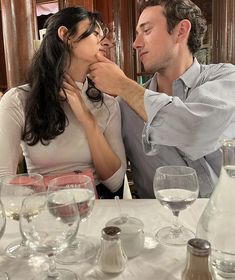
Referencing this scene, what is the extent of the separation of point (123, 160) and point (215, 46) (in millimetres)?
1537

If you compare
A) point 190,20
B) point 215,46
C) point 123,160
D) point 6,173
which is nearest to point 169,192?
point 123,160

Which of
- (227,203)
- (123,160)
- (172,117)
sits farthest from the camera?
(123,160)

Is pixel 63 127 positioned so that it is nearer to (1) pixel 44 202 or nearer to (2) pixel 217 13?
(1) pixel 44 202

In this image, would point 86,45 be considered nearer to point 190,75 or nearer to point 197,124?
point 190,75

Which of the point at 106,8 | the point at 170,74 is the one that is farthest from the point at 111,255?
the point at 106,8

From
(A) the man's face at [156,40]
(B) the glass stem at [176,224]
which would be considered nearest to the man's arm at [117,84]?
(A) the man's face at [156,40]

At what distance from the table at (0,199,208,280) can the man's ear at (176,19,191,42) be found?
924mm

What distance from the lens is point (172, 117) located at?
1177 mm

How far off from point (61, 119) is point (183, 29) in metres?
0.74

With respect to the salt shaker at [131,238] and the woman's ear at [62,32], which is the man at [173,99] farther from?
the salt shaker at [131,238]

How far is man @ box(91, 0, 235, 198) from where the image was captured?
1202mm

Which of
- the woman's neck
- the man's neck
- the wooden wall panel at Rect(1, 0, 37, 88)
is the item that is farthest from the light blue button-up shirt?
the wooden wall panel at Rect(1, 0, 37, 88)

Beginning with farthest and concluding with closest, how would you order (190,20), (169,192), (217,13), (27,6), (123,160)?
(217,13), (27,6), (190,20), (123,160), (169,192)

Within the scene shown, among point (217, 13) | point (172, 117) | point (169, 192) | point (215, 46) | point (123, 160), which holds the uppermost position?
point (217, 13)
